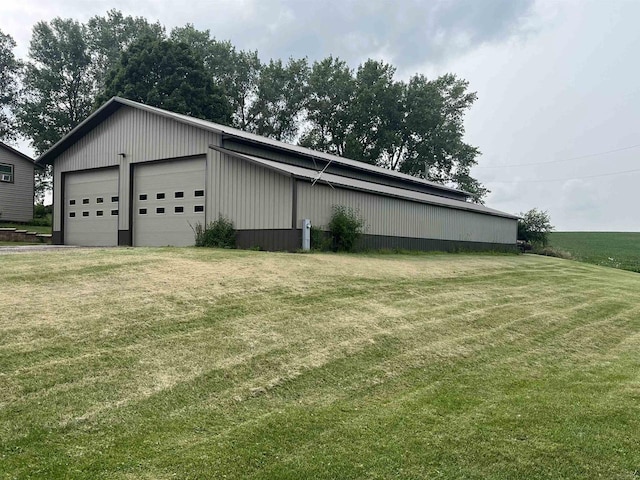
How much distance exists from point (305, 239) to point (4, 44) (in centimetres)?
3902

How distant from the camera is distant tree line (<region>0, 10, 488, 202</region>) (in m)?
40.8

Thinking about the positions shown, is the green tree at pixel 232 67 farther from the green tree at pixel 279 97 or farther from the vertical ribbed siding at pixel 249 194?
the vertical ribbed siding at pixel 249 194

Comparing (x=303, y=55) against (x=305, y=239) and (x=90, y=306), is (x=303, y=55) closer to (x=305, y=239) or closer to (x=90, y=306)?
(x=305, y=239)

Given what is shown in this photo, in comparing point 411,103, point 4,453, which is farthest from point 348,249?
point 411,103

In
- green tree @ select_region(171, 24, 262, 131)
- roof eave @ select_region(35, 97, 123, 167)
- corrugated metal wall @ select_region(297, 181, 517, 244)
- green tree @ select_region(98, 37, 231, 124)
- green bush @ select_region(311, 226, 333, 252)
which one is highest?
green tree @ select_region(171, 24, 262, 131)

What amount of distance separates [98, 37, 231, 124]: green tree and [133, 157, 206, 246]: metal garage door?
16.9 meters

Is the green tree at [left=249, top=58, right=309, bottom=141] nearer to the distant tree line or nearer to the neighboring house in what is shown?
the distant tree line

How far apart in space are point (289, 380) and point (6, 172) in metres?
29.0

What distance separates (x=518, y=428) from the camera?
14.8 ft

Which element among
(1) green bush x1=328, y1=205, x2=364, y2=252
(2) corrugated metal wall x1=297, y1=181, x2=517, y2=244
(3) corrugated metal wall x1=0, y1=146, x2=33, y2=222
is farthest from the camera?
(3) corrugated metal wall x1=0, y1=146, x2=33, y2=222

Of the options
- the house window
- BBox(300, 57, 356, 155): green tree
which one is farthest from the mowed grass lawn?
BBox(300, 57, 356, 155): green tree

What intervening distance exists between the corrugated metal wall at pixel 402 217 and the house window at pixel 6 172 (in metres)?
21.1

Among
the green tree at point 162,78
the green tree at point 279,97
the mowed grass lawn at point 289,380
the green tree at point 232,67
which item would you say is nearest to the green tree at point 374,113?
the green tree at point 279,97

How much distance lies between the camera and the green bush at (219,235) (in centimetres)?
1647
